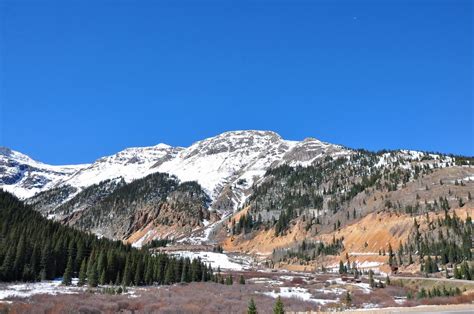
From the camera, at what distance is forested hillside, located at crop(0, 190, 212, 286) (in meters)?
82.2

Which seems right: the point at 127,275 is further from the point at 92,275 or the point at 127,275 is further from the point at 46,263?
the point at 46,263

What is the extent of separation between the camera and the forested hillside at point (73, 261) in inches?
3236

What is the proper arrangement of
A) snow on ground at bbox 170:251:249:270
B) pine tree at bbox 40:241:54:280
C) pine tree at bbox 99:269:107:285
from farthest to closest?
snow on ground at bbox 170:251:249:270
pine tree at bbox 40:241:54:280
pine tree at bbox 99:269:107:285

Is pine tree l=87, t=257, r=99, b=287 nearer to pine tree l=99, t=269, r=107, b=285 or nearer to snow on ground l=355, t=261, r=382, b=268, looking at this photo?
pine tree l=99, t=269, r=107, b=285

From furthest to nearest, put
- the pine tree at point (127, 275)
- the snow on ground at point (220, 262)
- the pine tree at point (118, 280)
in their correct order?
the snow on ground at point (220, 262) < the pine tree at point (127, 275) < the pine tree at point (118, 280)

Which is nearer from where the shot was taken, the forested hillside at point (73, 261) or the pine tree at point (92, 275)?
the pine tree at point (92, 275)

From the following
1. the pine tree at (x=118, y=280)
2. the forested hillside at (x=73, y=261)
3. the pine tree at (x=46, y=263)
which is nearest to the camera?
the pine tree at (x=118, y=280)

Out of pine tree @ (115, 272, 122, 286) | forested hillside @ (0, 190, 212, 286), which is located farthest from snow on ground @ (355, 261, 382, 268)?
pine tree @ (115, 272, 122, 286)

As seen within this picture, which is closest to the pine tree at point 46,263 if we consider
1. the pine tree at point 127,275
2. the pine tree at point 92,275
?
the pine tree at point 92,275

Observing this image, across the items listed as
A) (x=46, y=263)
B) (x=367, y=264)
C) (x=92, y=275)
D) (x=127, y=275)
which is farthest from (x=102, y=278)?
(x=367, y=264)

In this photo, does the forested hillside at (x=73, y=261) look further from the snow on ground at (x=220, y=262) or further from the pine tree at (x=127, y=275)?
the snow on ground at (x=220, y=262)

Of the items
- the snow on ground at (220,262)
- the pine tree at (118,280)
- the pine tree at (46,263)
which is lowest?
the pine tree at (118,280)

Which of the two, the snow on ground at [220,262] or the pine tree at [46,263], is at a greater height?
the snow on ground at [220,262]

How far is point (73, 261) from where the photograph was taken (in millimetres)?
95750
